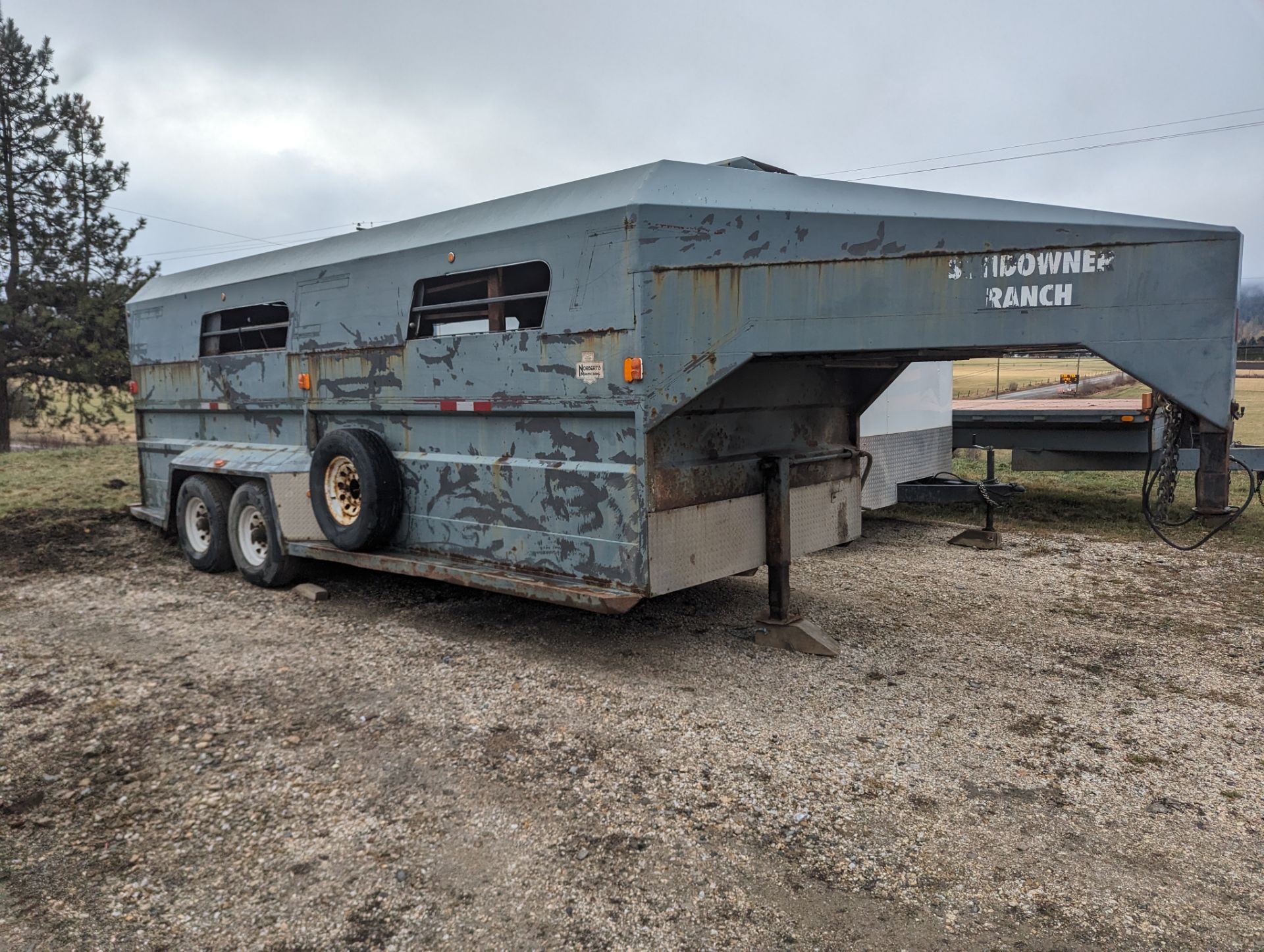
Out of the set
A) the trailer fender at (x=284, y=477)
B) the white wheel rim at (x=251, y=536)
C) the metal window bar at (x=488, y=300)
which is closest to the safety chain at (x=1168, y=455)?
the metal window bar at (x=488, y=300)

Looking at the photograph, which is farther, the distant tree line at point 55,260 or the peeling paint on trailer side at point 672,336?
the distant tree line at point 55,260

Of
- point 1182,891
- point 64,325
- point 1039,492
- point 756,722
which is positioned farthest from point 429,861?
point 64,325

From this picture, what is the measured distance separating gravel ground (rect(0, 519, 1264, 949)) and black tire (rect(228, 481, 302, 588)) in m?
0.57

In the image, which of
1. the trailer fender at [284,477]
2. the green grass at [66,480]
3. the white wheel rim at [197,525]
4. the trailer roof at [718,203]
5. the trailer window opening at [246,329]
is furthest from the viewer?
the green grass at [66,480]

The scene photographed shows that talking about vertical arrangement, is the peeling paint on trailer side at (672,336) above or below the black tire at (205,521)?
above

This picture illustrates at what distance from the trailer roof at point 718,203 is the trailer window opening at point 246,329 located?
126 cm

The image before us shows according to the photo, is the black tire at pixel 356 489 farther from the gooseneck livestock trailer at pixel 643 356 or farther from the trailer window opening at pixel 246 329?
the trailer window opening at pixel 246 329

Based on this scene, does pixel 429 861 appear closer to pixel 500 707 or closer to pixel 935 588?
pixel 500 707

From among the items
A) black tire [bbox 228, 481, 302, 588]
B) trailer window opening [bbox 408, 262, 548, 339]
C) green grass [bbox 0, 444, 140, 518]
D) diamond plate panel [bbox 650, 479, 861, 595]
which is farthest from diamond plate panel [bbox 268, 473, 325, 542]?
green grass [bbox 0, 444, 140, 518]

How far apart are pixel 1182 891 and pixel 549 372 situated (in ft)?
12.1

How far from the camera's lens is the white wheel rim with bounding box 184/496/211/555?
7676mm

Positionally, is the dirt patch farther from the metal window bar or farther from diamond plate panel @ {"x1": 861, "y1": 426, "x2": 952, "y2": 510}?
diamond plate panel @ {"x1": 861, "y1": 426, "x2": 952, "y2": 510}

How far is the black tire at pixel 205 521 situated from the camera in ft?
24.2

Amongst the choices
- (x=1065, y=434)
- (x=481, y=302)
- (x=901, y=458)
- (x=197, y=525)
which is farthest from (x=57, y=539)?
(x=1065, y=434)
